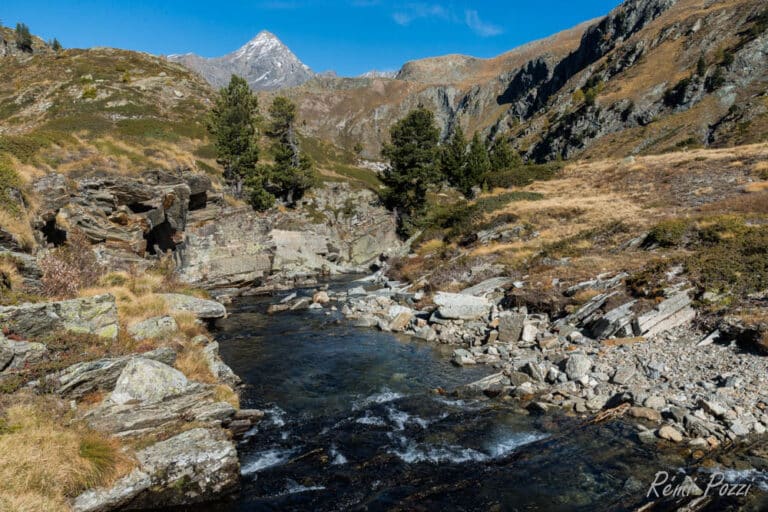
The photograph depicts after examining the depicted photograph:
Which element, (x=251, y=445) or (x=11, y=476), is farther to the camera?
(x=251, y=445)

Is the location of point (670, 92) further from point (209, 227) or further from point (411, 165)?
point (209, 227)

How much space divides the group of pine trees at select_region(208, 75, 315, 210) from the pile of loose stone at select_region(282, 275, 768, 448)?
40362mm

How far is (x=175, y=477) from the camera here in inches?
334

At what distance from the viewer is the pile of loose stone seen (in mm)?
10109

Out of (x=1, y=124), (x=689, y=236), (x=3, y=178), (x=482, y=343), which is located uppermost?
(x=1, y=124)

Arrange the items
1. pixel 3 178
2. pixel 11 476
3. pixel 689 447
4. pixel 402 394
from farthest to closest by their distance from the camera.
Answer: pixel 3 178
pixel 402 394
pixel 689 447
pixel 11 476

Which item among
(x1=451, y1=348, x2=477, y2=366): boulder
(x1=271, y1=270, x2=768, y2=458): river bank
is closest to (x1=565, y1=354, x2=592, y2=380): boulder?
(x1=271, y1=270, x2=768, y2=458): river bank

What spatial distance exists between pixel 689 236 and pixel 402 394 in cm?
1984

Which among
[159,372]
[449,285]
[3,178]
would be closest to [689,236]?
[449,285]

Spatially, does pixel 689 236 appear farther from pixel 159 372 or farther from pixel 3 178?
pixel 3 178

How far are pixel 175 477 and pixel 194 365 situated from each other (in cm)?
513

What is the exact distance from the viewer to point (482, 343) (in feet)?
60.8

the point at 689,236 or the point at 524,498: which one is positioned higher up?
the point at 689,236

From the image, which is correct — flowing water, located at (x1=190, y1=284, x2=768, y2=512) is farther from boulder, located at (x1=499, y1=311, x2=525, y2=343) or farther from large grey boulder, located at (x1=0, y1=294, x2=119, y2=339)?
large grey boulder, located at (x1=0, y1=294, x2=119, y2=339)
